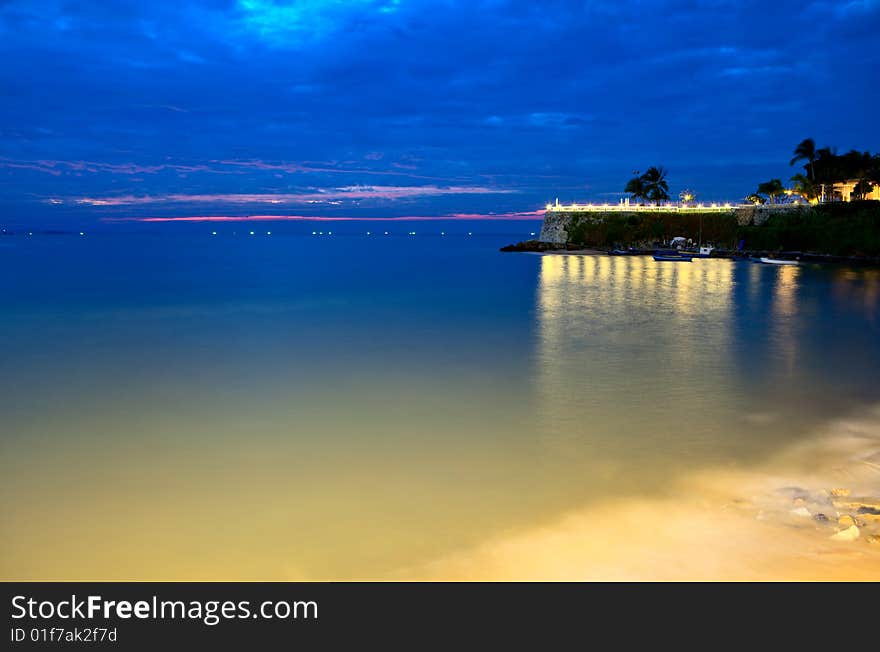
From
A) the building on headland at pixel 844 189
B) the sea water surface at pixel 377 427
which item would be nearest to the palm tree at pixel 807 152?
the building on headland at pixel 844 189

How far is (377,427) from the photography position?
42.5ft

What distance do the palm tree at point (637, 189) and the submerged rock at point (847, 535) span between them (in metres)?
109

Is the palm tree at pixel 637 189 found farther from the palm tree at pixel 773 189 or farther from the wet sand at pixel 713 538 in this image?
the wet sand at pixel 713 538

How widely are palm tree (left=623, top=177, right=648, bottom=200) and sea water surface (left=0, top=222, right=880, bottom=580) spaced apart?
82990 millimetres

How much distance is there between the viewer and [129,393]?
15.8m

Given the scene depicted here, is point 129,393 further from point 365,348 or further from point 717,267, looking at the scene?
point 717,267

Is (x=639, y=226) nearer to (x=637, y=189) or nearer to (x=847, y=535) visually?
(x=637, y=189)

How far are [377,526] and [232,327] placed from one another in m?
21.3

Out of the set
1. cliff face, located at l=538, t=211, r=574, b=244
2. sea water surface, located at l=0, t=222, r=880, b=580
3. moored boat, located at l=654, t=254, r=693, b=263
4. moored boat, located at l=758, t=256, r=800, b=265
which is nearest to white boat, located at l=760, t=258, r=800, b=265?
moored boat, located at l=758, t=256, r=800, b=265

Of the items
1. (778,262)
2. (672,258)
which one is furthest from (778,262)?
(672,258)

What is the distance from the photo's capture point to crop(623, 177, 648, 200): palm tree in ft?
361

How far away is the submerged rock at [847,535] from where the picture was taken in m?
7.46

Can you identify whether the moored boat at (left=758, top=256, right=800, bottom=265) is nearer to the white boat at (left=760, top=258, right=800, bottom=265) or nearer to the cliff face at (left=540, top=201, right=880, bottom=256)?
the white boat at (left=760, top=258, right=800, bottom=265)
